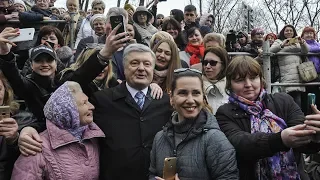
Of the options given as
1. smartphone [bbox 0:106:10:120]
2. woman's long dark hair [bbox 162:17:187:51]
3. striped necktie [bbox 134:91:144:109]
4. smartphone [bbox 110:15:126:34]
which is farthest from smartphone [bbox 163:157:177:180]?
woman's long dark hair [bbox 162:17:187:51]

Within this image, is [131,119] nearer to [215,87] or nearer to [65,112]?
[65,112]

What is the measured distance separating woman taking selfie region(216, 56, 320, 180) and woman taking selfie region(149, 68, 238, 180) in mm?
129

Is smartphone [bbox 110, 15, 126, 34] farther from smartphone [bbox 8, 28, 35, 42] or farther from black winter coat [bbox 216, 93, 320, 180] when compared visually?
black winter coat [bbox 216, 93, 320, 180]

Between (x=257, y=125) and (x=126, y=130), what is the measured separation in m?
1.04

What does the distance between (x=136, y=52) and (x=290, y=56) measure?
11.0 feet

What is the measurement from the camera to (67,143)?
309 centimetres

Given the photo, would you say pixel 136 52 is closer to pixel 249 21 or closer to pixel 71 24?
pixel 71 24

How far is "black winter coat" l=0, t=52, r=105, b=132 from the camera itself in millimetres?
3307

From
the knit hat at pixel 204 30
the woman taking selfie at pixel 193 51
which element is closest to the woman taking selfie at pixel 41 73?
the woman taking selfie at pixel 193 51

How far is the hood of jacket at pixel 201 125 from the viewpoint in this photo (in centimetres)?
286

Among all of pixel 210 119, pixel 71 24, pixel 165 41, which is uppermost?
pixel 71 24

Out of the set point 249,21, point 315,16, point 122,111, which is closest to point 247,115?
point 122,111

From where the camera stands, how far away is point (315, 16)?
27.1m

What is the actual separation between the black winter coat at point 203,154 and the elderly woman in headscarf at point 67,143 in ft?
1.93
